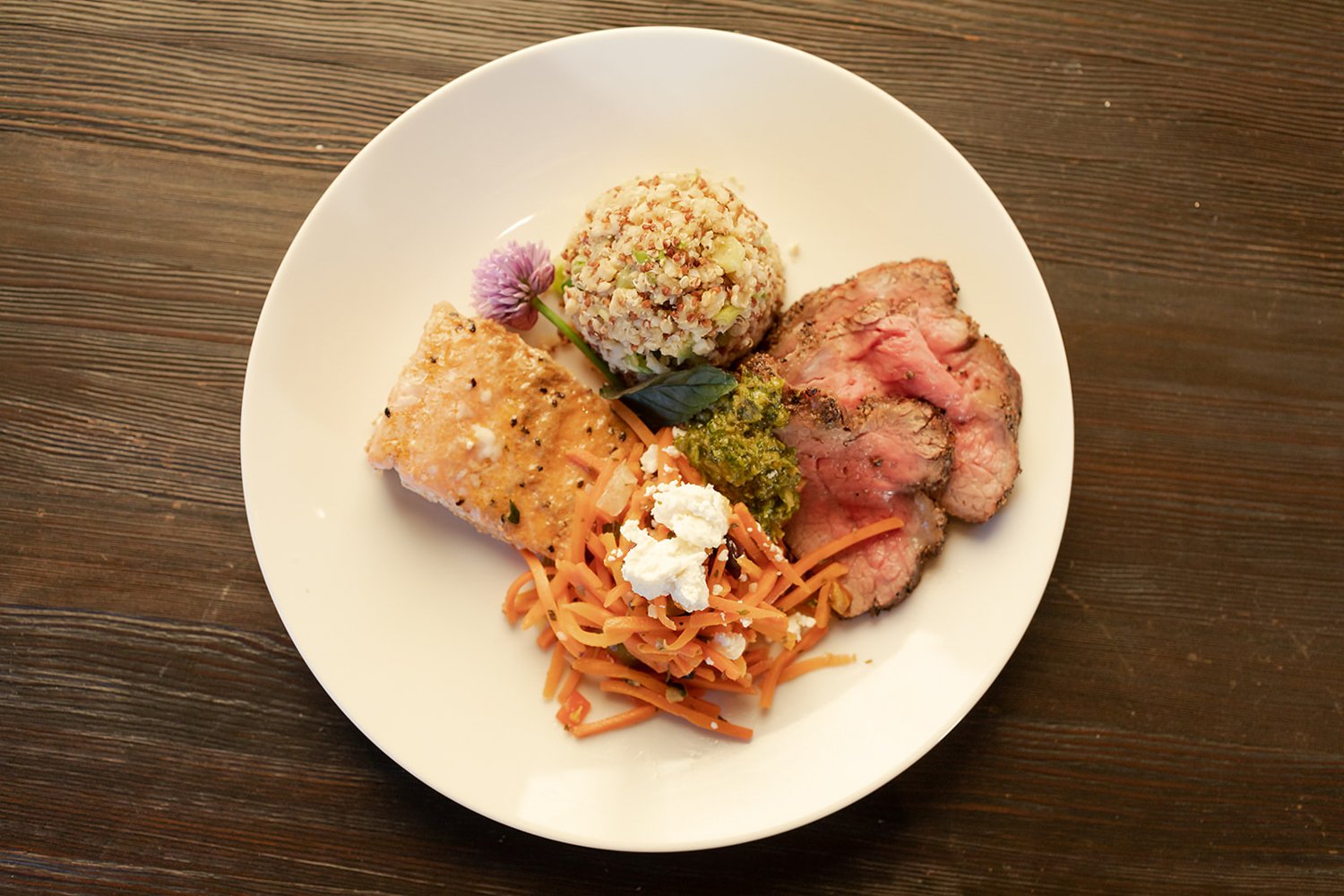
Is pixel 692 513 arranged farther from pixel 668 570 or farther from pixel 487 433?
pixel 487 433

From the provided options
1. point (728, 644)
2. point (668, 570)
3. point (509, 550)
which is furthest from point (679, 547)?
point (509, 550)

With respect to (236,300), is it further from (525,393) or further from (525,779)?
(525,779)

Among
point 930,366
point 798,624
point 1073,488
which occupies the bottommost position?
point 798,624

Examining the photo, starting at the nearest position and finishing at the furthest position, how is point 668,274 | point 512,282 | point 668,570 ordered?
point 668,570 < point 668,274 < point 512,282

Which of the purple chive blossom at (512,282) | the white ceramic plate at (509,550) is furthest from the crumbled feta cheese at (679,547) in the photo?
the purple chive blossom at (512,282)

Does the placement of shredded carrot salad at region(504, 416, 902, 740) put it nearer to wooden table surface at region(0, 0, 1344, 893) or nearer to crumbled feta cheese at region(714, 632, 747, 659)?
crumbled feta cheese at region(714, 632, 747, 659)

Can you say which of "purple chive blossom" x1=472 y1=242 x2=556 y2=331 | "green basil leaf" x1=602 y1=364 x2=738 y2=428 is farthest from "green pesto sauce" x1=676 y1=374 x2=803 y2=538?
"purple chive blossom" x1=472 y1=242 x2=556 y2=331
